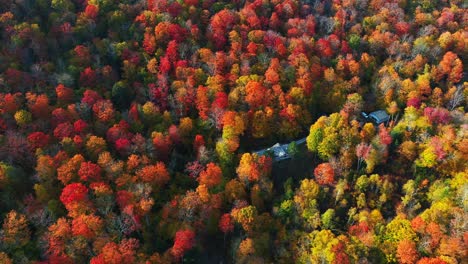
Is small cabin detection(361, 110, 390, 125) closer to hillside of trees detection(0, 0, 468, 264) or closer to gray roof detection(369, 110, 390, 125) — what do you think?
gray roof detection(369, 110, 390, 125)

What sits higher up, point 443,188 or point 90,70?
point 90,70

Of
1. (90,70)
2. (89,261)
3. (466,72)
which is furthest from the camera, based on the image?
(466,72)

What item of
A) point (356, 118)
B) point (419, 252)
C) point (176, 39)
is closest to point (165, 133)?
point (176, 39)

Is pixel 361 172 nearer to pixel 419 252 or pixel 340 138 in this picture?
pixel 340 138

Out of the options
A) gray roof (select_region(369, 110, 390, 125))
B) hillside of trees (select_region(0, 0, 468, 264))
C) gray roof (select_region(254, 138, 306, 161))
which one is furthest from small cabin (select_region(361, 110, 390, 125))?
gray roof (select_region(254, 138, 306, 161))

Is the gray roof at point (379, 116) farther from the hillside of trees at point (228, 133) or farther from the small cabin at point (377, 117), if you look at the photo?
the hillside of trees at point (228, 133)

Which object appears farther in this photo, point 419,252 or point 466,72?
point 466,72
